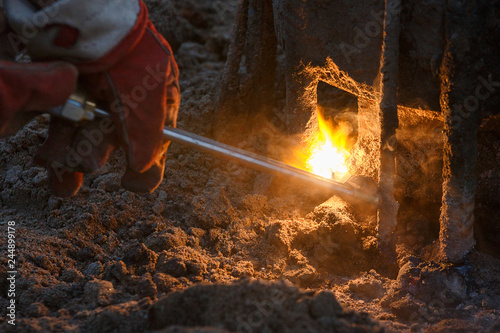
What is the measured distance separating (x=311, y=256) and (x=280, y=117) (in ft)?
4.58

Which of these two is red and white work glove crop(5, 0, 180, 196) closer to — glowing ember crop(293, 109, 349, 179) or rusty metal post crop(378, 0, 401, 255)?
rusty metal post crop(378, 0, 401, 255)

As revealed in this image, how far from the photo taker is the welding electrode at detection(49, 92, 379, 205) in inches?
64.0

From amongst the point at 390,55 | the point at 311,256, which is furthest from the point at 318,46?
the point at 311,256

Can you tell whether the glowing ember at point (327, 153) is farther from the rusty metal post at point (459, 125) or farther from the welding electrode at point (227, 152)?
the rusty metal post at point (459, 125)

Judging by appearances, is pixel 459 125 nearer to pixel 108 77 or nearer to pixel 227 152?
pixel 227 152

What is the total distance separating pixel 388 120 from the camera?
7.66ft

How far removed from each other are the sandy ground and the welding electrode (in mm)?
213

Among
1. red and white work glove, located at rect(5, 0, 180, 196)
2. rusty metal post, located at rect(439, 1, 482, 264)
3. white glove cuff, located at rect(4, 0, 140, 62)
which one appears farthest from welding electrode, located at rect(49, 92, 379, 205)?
rusty metal post, located at rect(439, 1, 482, 264)

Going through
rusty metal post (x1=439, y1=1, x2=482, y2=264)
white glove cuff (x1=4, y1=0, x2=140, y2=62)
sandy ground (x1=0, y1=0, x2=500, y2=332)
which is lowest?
sandy ground (x1=0, y1=0, x2=500, y2=332)

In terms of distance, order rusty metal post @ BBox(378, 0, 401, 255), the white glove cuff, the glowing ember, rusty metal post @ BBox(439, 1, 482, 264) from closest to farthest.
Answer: the white glove cuff → rusty metal post @ BBox(439, 1, 482, 264) → rusty metal post @ BBox(378, 0, 401, 255) → the glowing ember

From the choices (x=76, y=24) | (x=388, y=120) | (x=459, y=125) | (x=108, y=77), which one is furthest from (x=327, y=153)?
(x=76, y=24)

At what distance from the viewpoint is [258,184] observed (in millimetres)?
3162

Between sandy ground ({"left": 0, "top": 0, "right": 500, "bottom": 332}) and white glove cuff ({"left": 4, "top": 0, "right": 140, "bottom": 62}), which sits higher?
white glove cuff ({"left": 4, "top": 0, "right": 140, "bottom": 62})

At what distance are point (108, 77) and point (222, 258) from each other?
1.23m
